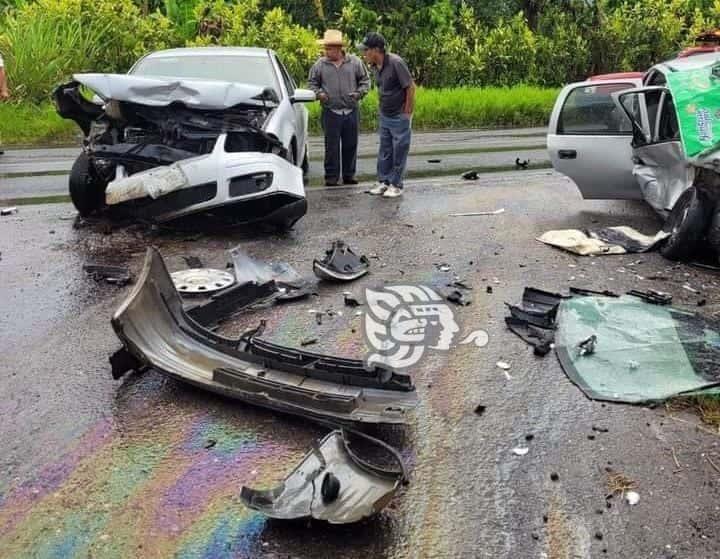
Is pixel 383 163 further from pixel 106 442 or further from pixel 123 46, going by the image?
pixel 123 46

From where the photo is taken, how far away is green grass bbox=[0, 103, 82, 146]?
50.1ft

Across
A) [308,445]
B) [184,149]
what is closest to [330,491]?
[308,445]

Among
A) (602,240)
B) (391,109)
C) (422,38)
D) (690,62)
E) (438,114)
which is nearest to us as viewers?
(602,240)

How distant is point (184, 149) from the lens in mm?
7688

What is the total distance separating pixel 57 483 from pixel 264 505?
39.0 inches

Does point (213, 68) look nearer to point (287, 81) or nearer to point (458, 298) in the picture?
point (287, 81)

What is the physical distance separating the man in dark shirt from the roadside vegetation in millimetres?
8062

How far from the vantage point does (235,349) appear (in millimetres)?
4520

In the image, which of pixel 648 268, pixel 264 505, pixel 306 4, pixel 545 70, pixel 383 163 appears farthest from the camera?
pixel 306 4

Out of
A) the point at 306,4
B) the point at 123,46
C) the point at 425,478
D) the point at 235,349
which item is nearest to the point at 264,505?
the point at 425,478

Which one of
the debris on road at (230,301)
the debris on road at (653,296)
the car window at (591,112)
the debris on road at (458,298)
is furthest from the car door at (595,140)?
the debris on road at (230,301)

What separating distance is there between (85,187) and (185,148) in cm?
126

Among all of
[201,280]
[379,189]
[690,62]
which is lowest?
[379,189]

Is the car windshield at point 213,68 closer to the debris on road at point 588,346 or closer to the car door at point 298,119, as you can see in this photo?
the car door at point 298,119
